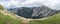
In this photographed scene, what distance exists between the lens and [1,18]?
39000mm

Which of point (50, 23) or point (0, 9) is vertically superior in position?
point (0, 9)

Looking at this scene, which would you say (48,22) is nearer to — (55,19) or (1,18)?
(55,19)

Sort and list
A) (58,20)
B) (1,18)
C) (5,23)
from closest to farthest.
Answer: (5,23) → (1,18) → (58,20)

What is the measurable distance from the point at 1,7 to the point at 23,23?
41.3 ft

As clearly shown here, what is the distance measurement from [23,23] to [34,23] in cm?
308

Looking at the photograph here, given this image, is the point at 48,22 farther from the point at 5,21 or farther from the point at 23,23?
the point at 5,21

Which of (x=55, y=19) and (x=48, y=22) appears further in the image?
(x=55, y=19)

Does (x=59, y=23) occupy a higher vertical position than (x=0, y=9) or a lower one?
lower

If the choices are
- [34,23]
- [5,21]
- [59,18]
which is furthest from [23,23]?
[59,18]

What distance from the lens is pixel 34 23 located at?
134 ft

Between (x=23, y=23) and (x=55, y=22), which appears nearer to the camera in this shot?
(x=23, y=23)

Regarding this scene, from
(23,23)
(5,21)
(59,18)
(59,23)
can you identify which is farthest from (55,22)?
(5,21)

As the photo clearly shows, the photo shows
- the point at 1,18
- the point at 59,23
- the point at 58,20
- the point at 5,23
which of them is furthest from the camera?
the point at 58,20

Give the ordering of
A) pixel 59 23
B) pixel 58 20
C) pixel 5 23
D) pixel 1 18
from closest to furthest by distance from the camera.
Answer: pixel 5 23, pixel 1 18, pixel 59 23, pixel 58 20
